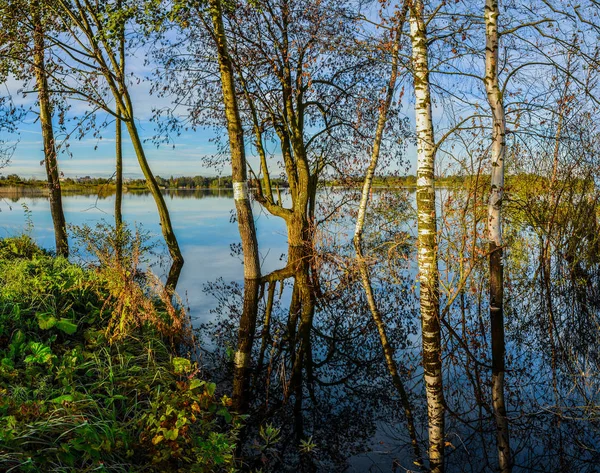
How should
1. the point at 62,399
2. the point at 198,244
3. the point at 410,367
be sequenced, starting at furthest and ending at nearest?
the point at 198,244 → the point at 410,367 → the point at 62,399

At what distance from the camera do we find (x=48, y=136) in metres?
14.2

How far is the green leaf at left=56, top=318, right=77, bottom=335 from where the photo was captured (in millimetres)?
5938

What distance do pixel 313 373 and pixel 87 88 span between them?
11717 mm

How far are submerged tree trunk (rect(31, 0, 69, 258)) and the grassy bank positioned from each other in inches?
266

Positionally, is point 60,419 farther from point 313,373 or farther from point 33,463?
point 313,373

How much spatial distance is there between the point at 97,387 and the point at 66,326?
1.28 m

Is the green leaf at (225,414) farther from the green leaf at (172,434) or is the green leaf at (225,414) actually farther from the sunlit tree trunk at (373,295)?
the sunlit tree trunk at (373,295)

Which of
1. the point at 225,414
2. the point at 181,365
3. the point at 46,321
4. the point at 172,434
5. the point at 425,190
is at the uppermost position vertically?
the point at 425,190

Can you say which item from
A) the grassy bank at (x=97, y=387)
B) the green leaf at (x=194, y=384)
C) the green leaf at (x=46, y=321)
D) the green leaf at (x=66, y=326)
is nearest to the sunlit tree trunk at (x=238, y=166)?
the grassy bank at (x=97, y=387)

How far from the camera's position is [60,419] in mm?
4051

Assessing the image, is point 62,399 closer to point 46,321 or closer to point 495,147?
point 46,321

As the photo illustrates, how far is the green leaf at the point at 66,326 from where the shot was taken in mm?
5938

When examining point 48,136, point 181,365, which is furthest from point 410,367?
point 48,136

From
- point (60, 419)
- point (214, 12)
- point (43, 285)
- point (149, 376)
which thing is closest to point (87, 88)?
point (214, 12)
